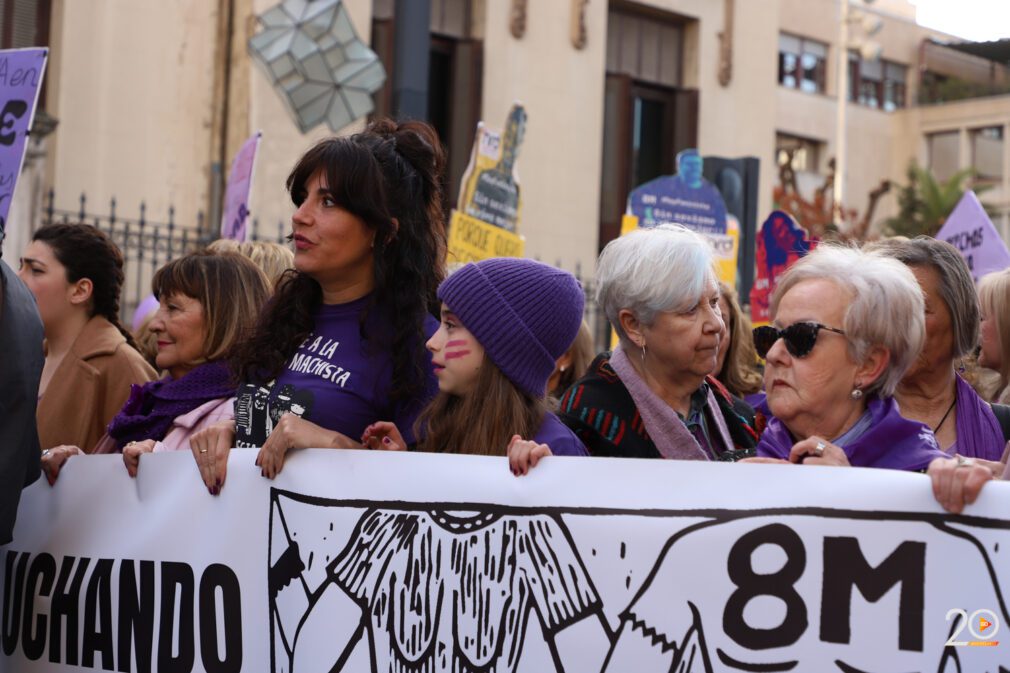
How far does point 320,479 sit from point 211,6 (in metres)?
13.0

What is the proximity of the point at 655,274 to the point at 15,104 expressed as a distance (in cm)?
276

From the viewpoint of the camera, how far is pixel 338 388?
12.4 ft

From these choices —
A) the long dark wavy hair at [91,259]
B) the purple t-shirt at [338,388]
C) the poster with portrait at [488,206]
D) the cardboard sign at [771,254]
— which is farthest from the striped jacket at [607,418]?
the cardboard sign at [771,254]

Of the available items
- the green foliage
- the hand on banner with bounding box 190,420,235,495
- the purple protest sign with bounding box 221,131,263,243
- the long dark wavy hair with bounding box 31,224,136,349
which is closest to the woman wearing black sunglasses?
the hand on banner with bounding box 190,420,235,495

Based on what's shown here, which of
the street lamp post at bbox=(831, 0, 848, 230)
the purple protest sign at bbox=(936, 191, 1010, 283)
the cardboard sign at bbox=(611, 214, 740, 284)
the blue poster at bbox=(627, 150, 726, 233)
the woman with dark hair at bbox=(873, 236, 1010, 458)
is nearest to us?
the woman with dark hair at bbox=(873, 236, 1010, 458)

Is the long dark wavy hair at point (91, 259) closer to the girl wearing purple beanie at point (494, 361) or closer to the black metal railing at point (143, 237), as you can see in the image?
the girl wearing purple beanie at point (494, 361)

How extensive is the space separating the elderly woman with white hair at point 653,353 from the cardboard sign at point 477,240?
15.6 ft

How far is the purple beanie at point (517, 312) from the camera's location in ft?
11.9

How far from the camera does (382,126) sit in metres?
4.16

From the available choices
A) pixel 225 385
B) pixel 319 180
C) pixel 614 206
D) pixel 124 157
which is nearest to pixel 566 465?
pixel 319 180

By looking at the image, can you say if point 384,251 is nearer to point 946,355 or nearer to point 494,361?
point 494,361

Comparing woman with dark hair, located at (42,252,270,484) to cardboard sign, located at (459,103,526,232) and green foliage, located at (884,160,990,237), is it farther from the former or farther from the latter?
green foliage, located at (884,160,990,237)

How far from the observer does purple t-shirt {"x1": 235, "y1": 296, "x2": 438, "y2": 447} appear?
12.4ft

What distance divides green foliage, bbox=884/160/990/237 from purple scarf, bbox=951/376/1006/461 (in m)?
37.1
